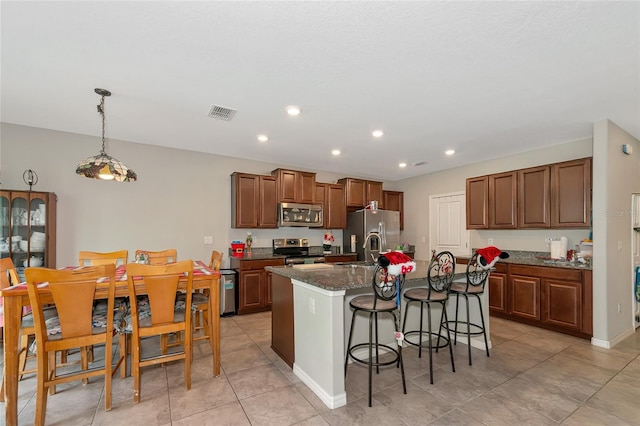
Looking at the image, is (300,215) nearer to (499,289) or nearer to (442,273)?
(442,273)

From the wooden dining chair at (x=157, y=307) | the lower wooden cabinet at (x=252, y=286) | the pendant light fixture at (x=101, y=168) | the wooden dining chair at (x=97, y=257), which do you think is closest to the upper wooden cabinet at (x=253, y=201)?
the lower wooden cabinet at (x=252, y=286)

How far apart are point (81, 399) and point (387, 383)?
8.05 feet

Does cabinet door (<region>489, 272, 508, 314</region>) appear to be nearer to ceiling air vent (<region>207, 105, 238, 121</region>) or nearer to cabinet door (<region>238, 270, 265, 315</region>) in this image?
cabinet door (<region>238, 270, 265, 315</region>)

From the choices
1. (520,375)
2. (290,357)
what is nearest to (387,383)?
(290,357)

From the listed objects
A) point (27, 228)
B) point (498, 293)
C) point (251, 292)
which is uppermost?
point (27, 228)

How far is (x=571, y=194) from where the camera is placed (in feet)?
13.0

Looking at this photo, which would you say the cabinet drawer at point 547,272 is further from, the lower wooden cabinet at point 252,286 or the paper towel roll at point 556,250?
the lower wooden cabinet at point 252,286

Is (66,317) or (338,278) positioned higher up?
(338,278)

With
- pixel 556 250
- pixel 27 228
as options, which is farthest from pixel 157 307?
pixel 556 250

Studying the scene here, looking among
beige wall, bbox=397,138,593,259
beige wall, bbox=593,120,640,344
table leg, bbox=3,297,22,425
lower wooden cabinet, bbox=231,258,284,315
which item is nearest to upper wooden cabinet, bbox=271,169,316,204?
lower wooden cabinet, bbox=231,258,284,315

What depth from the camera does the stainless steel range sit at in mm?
5333

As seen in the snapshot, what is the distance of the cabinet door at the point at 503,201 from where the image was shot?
15.0 feet

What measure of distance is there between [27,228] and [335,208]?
14.8 feet

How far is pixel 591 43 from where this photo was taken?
6.75 ft
